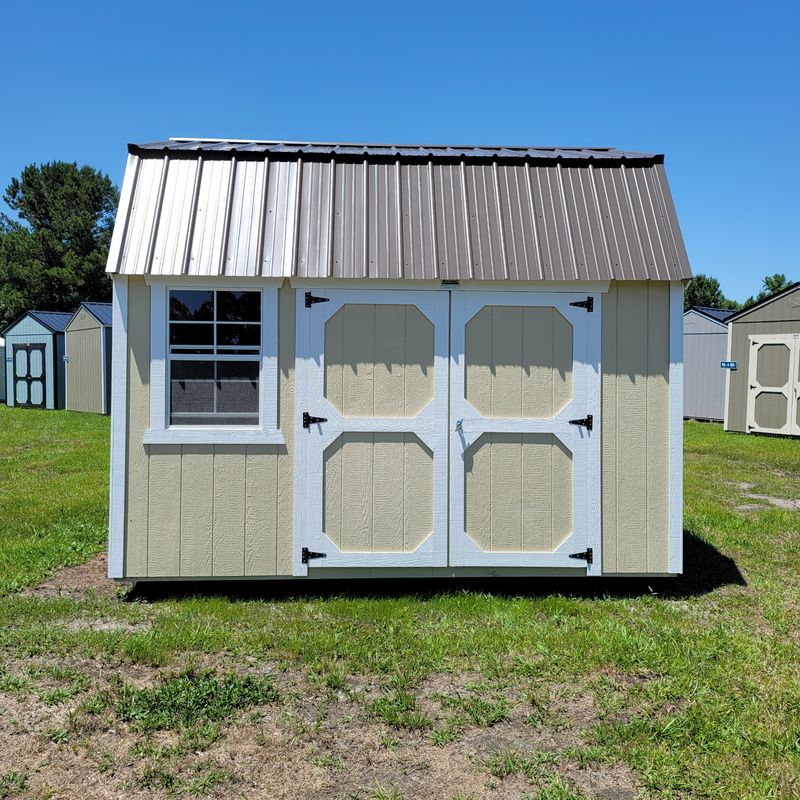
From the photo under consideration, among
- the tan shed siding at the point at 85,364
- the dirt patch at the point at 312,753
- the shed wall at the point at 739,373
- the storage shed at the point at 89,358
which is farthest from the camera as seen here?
the tan shed siding at the point at 85,364

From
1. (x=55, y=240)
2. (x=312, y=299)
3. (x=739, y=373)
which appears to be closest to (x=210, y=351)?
(x=312, y=299)

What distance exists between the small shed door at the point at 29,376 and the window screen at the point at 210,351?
17.7m

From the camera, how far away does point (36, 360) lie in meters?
20.7

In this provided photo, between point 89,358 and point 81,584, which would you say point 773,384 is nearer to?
point 81,584

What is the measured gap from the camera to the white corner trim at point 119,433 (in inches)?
182

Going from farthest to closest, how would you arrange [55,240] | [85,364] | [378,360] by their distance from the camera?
[55,240] → [85,364] → [378,360]

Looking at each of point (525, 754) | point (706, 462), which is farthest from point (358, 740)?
point (706, 462)

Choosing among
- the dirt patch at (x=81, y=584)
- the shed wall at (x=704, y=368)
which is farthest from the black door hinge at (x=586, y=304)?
the shed wall at (x=704, y=368)

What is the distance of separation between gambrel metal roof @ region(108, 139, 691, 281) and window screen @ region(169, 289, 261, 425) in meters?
0.23

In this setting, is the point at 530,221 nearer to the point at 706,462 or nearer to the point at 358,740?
the point at 358,740

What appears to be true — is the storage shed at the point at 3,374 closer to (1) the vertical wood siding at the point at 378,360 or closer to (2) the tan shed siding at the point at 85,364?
(2) the tan shed siding at the point at 85,364

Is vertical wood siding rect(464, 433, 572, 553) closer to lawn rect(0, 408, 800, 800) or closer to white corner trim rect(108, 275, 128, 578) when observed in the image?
lawn rect(0, 408, 800, 800)

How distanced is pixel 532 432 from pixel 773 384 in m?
11.4

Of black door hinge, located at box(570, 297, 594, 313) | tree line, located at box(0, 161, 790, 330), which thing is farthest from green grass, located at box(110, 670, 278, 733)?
tree line, located at box(0, 161, 790, 330)
